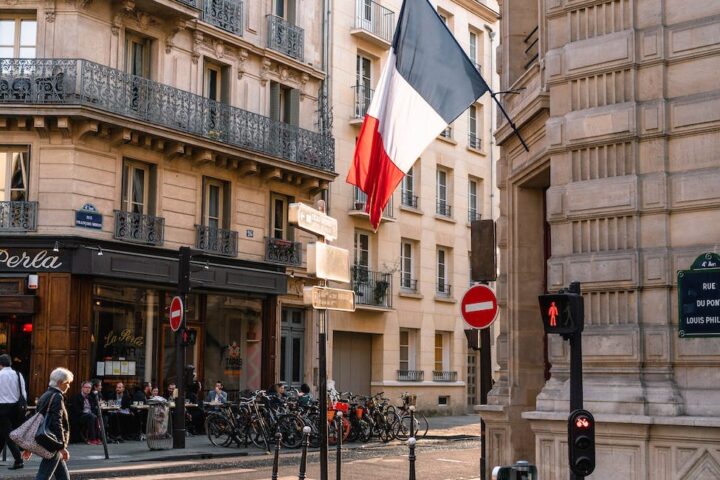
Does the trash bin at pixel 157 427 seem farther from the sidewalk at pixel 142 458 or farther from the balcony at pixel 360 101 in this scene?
the balcony at pixel 360 101

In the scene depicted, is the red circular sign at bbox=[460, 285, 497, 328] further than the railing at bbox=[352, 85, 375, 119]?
No

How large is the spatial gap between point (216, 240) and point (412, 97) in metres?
15.7

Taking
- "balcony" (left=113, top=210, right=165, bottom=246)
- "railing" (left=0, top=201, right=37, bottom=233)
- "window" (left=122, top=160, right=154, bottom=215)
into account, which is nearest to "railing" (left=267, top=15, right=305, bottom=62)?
"window" (left=122, top=160, right=154, bottom=215)

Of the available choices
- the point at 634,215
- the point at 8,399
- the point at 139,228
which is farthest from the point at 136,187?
the point at 634,215

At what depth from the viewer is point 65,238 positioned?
2375 cm

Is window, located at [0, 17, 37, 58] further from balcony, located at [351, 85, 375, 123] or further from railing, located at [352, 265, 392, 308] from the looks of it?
railing, located at [352, 265, 392, 308]

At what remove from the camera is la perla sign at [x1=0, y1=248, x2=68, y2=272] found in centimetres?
2375

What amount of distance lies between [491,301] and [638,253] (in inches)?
141

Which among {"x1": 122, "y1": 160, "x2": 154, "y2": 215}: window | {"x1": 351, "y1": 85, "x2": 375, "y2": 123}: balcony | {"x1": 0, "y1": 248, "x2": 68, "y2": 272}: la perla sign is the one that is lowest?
{"x1": 0, "y1": 248, "x2": 68, "y2": 272}: la perla sign

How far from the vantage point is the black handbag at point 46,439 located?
440 inches

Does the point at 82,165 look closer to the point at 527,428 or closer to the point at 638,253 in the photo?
the point at 527,428

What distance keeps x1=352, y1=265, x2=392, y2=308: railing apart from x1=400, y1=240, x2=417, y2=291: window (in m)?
1.37

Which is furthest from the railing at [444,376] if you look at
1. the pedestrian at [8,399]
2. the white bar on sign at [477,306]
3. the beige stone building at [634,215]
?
the beige stone building at [634,215]

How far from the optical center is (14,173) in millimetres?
24406
